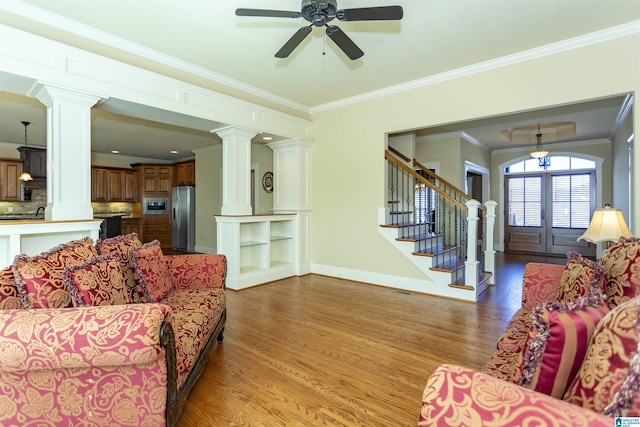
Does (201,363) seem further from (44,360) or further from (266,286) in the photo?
(266,286)

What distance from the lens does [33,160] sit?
6.63 m

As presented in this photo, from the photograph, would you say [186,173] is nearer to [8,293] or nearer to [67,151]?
[67,151]

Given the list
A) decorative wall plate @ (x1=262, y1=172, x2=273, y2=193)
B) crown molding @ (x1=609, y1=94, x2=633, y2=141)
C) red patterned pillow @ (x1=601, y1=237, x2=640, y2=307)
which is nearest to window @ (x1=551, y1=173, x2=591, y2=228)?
crown molding @ (x1=609, y1=94, x2=633, y2=141)

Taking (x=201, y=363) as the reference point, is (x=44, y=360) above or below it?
above

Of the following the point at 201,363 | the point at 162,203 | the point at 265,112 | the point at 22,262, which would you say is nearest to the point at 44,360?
the point at 22,262

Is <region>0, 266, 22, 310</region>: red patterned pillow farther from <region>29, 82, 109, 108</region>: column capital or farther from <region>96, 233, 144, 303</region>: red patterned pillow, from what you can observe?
<region>29, 82, 109, 108</region>: column capital

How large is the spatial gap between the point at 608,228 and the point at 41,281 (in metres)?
3.79

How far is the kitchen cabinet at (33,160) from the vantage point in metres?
6.57

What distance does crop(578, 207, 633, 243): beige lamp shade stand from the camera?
2418 millimetres

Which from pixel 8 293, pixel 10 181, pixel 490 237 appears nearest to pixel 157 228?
pixel 10 181

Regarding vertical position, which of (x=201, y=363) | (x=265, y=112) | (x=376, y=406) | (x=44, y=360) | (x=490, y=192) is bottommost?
(x=376, y=406)

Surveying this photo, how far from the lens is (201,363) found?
199cm

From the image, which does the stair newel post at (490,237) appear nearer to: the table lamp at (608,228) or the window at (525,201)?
the table lamp at (608,228)

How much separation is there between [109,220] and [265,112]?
180 inches
